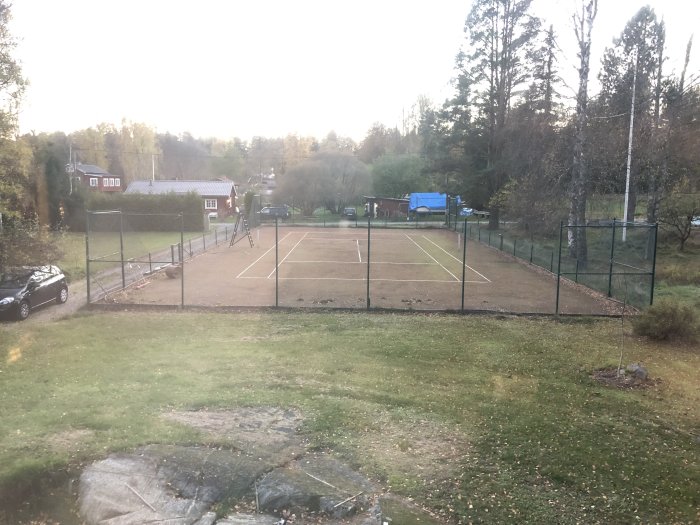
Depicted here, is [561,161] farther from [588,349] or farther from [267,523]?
[267,523]

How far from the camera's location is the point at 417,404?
27.0 ft

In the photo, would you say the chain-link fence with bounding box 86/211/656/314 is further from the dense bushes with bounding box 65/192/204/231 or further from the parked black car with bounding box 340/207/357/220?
the parked black car with bounding box 340/207/357/220

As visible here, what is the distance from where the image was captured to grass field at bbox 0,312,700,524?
233 inches

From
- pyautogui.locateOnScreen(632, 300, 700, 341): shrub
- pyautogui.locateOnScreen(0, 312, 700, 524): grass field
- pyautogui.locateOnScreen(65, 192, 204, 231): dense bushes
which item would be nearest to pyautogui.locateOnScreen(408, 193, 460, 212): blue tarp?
pyautogui.locateOnScreen(65, 192, 204, 231): dense bushes

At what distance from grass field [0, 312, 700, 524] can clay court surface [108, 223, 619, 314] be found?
11.3 ft

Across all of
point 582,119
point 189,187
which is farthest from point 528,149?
point 189,187

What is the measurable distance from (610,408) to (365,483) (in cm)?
445

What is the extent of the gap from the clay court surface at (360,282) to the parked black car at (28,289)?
1.53 meters

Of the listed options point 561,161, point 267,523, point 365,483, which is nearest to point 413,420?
point 365,483

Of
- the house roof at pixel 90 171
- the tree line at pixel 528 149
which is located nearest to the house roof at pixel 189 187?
the tree line at pixel 528 149

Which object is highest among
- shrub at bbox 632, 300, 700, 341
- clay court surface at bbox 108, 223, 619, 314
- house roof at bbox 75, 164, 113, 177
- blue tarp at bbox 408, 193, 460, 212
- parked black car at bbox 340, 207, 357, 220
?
house roof at bbox 75, 164, 113, 177

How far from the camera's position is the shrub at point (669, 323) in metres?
12.7

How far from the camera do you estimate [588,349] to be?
11.9 m

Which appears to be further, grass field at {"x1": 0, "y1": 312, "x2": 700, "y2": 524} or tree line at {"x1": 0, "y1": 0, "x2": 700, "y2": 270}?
tree line at {"x1": 0, "y1": 0, "x2": 700, "y2": 270}
